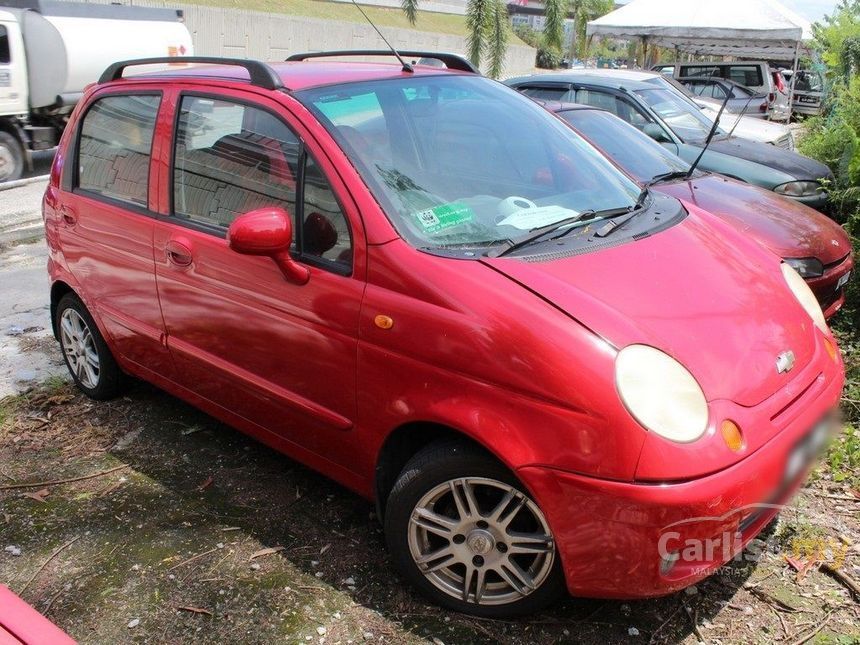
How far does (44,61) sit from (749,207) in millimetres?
11207

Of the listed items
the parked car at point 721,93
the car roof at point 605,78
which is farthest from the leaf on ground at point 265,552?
the parked car at point 721,93

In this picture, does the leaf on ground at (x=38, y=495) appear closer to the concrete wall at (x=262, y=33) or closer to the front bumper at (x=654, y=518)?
the front bumper at (x=654, y=518)

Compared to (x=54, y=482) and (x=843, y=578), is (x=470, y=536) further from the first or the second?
(x=54, y=482)

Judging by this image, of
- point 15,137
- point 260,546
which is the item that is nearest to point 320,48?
point 15,137

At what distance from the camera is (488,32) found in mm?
37531

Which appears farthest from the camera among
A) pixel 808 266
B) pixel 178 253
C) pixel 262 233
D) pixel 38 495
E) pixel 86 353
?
pixel 808 266

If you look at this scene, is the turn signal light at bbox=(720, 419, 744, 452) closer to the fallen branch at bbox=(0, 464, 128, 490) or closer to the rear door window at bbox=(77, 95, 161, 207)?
the rear door window at bbox=(77, 95, 161, 207)

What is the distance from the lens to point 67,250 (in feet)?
13.8

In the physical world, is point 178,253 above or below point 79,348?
above

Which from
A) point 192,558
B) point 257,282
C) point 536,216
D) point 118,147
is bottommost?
point 192,558

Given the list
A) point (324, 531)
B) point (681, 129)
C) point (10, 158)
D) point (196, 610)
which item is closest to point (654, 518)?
point (324, 531)

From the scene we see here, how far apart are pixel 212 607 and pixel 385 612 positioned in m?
0.63

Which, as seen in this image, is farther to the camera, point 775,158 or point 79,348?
point 775,158

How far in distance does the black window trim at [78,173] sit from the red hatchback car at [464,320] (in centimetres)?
3
